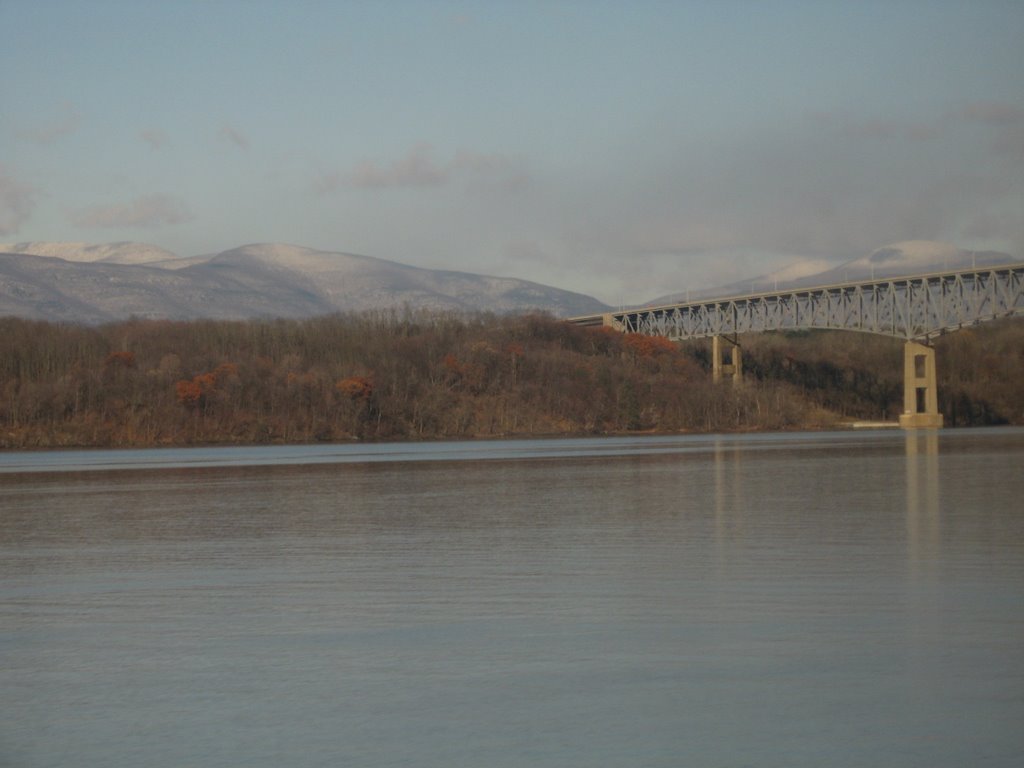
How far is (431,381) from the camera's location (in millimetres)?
131000

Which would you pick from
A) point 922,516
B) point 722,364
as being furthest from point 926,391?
point 922,516

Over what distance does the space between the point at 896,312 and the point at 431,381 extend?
151 ft

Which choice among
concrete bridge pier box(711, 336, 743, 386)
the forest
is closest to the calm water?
the forest

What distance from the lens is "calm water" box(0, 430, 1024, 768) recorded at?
10305mm

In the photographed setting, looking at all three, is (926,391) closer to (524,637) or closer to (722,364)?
(722,364)

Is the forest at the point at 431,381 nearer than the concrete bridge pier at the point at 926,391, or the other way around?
the forest at the point at 431,381

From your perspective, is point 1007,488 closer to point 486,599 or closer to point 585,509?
point 585,509

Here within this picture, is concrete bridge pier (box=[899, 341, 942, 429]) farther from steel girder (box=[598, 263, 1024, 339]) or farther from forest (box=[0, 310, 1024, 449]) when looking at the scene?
forest (box=[0, 310, 1024, 449])

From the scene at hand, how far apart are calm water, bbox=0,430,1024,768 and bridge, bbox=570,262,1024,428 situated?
90393mm

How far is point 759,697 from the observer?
11344 mm

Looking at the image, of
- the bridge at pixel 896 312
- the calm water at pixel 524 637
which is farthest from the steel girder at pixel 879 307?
the calm water at pixel 524 637

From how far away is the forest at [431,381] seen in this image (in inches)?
4476

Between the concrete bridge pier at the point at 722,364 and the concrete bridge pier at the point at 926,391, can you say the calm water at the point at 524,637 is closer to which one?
the concrete bridge pier at the point at 926,391

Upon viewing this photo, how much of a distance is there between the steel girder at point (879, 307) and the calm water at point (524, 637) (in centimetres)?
9027
